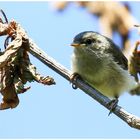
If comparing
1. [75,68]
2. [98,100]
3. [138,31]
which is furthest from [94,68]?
[138,31]

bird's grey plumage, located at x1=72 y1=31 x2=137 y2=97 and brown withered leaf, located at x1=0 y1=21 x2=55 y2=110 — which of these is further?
bird's grey plumage, located at x1=72 y1=31 x2=137 y2=97

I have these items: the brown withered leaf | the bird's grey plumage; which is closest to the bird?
the bird's grey plumage

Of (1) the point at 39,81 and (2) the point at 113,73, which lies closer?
(1) the point at 39,81

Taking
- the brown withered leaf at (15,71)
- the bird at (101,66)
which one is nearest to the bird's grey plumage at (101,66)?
the bird at (101,66)

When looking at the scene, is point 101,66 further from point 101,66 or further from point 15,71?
point 15,71

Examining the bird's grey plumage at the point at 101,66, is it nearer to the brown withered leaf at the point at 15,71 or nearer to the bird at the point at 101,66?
the bird at the point at 101,66

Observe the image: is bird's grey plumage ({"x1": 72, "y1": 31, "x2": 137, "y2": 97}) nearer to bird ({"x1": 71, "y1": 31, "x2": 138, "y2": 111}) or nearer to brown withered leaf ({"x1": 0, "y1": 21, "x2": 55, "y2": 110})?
bird ({"x1": 71, "y1": 31, "x2": 138, "y2": 111})

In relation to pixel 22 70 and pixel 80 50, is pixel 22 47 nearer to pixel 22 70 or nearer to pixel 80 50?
pixel 22 70

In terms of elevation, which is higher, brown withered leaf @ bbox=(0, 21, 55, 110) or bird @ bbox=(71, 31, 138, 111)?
brown withered leaf @ bbox=(0, 21, 55, 110)
